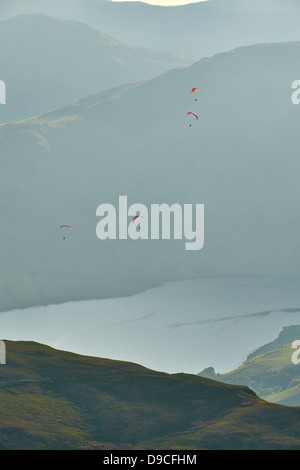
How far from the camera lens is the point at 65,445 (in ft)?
590
